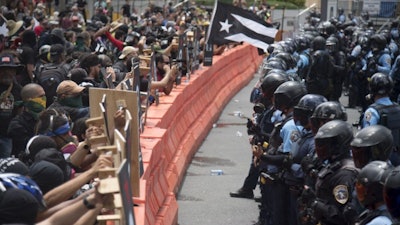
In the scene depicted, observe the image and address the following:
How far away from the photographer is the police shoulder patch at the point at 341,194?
7949 millimetres

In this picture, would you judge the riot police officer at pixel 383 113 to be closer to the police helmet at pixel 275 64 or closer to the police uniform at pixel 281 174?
the police uniform at pixel 281 174

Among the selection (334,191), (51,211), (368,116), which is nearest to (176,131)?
Answer: (368,116)

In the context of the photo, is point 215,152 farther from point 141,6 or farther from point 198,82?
point 141,6

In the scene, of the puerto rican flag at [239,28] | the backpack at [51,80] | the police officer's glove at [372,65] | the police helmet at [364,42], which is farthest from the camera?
the police helmet at [364,42]

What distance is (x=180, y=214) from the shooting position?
1303 cm

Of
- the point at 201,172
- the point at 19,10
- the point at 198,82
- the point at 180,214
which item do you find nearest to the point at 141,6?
the point at 19,10

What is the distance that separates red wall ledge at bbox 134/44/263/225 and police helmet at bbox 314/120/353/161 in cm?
158

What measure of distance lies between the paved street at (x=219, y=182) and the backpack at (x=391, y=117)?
6.63ft

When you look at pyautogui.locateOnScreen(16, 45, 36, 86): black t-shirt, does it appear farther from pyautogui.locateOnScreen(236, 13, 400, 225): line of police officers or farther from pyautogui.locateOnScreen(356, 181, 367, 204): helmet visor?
pyautogui.locateOnScreen(356, 181, 367, 204): helmet visor

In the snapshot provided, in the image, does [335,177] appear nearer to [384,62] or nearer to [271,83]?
[271,83]

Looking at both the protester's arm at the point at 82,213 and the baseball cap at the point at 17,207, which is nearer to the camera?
the baseball cap at the point at 17,207

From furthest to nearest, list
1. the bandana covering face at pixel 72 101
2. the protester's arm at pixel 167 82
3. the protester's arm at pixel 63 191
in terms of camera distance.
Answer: the protester's arm at pixel 167 82 → the bandana covering face at pixel 72 101 → the protester's arm at pixel 63 191

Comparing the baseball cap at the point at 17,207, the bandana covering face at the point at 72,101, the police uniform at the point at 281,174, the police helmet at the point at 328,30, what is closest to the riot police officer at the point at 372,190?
the baseball cap at the point at 17,207

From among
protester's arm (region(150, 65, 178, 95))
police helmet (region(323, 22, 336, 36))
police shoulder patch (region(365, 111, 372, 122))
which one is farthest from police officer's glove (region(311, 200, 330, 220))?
police helmet (region(323, 22, 336, 36))
